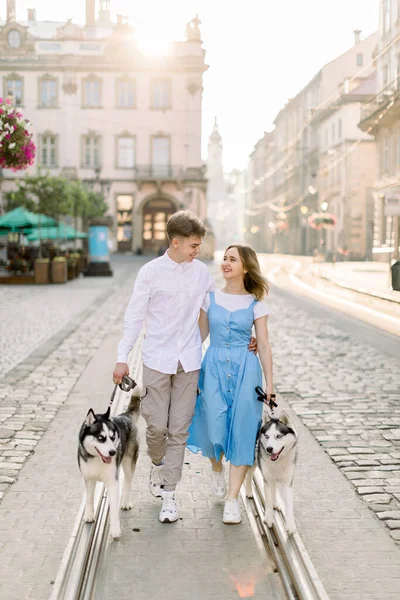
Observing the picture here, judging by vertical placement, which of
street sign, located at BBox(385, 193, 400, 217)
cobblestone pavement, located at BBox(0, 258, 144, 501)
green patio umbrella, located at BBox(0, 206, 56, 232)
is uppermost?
street sign, located at BBox(385, 193, 400, 217)

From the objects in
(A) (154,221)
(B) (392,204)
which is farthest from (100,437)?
(A) (154,221)

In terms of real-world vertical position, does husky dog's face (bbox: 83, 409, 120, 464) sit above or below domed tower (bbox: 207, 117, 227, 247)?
below

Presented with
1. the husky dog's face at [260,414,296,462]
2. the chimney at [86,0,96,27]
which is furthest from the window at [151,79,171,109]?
the husky dog's face at [260,414,296,462]

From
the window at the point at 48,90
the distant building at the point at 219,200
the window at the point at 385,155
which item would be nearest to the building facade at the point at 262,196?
the distant building at the point at 219,200

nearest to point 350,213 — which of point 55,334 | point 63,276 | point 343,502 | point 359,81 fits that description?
point 359,81

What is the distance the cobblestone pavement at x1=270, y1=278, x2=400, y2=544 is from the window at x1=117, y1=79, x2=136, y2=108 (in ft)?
152

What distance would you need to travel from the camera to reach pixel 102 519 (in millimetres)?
4652

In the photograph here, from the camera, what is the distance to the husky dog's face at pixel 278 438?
4289mm

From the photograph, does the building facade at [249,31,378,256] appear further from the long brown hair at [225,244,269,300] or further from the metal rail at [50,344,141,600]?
the metal rail at [50,344,141,600]

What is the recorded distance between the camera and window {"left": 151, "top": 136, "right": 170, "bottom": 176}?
5756cm

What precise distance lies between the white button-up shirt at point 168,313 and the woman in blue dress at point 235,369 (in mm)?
120

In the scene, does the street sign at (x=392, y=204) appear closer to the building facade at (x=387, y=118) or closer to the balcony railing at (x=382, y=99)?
the building facade at (x=387, y=118)

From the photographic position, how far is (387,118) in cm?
3931

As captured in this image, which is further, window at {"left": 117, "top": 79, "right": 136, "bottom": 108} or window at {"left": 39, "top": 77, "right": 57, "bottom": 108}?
window at {"left": 39, "top": 77, "right": 57, "bottom": 108}
